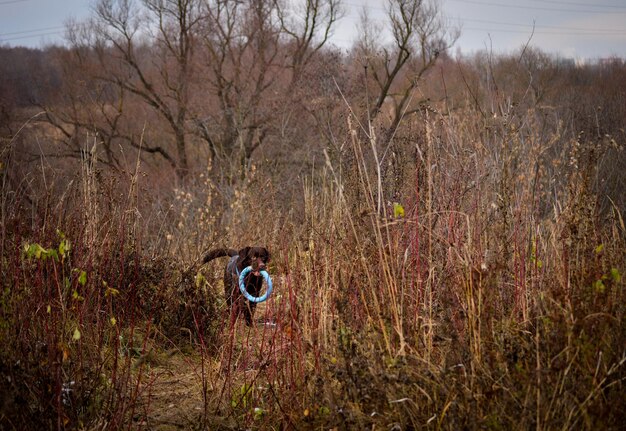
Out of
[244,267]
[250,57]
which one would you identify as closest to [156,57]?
[250,57]

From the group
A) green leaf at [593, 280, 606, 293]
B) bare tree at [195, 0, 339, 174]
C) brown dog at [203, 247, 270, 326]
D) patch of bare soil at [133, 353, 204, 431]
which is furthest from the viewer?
bare tree at [195, 0, 339, 174]

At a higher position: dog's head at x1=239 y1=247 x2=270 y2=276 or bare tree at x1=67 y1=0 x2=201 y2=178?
bare tree at x1=67 y1=0 x2=201 y2=178

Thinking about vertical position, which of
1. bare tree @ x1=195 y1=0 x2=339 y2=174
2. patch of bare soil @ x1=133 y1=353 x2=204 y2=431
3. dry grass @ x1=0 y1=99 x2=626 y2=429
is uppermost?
bare tree @ x1=195 y1=0 x2=339 y2=174

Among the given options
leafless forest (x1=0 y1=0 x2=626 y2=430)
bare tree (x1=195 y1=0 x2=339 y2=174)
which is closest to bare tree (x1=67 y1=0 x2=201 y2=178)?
bare tree (x1=195 y1=0 x2=339 y2=174)

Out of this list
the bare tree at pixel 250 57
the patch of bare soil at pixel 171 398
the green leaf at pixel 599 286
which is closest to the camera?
the green leaf at pixel 599 286

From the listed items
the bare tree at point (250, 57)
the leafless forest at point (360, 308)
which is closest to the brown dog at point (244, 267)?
the leafless forest at point (360, 308)

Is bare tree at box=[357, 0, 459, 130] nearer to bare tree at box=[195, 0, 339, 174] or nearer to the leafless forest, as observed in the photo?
bare tree at box=[195, 0, 339, 174]

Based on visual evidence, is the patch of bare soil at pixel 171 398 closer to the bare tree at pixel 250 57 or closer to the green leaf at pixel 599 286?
the green leaf at pixel 599 286

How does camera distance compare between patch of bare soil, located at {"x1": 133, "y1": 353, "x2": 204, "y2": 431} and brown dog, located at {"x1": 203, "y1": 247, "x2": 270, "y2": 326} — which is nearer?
patch of bare soil, located at {"x1": 133, "y1": 353, "x2": 204, "y2": 431}

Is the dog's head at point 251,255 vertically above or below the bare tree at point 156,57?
below

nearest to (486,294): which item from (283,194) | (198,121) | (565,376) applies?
(565,376)

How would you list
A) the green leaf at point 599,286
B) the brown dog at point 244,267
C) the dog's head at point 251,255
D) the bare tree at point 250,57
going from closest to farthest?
the green leaf at point 599,286 → the brown dog at point 244,267 → the dog's head at point 251,255 → the bare tree at point 250,57

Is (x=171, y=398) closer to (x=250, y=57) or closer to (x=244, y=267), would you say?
(x=244, y=267)

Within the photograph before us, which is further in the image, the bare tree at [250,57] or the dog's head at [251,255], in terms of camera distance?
the bare tree at [250,57]
